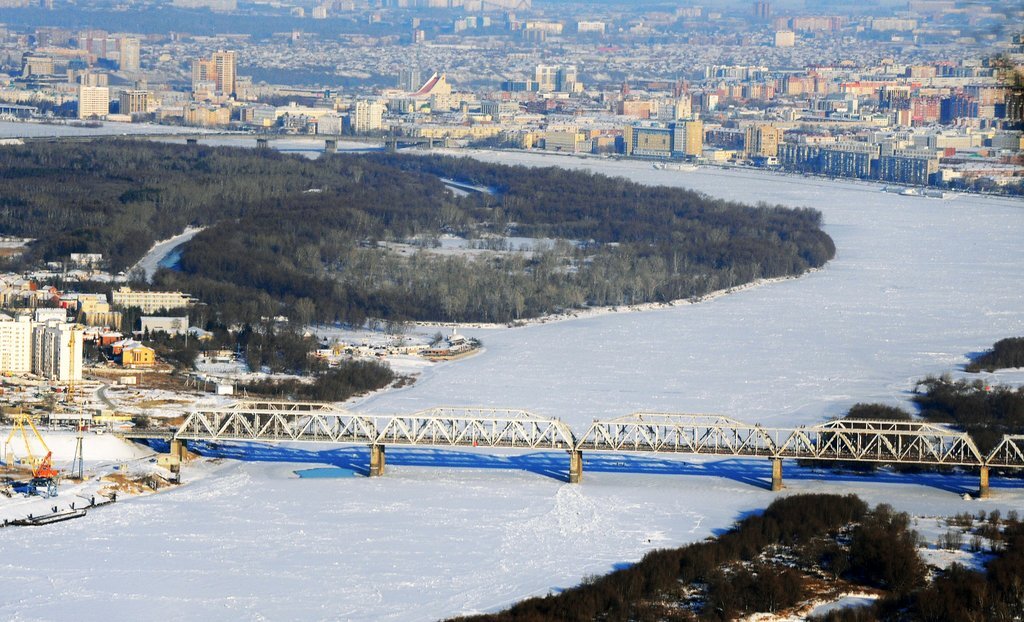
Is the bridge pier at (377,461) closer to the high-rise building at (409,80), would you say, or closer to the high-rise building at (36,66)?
the high-rise building at (409,80)

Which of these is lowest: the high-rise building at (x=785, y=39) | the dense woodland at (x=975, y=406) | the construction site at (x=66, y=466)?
the construction site at (x=66, y=466)

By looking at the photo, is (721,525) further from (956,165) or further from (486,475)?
(956,165)

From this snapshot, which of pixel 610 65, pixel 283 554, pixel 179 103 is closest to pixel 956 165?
pixel 179 103

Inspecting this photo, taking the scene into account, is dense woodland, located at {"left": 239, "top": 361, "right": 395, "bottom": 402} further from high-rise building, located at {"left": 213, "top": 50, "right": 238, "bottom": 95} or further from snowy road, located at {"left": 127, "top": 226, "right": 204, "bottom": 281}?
high-rise building, located at {"left": 213, "top": 50, "right": 238, "bottom": 95}

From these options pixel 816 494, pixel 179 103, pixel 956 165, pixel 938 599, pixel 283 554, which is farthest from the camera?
pixel 179 103

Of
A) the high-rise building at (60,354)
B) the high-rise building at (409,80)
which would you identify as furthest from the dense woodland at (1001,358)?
the high-rise building at (409,80)

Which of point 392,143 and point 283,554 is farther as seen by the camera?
point 392,143

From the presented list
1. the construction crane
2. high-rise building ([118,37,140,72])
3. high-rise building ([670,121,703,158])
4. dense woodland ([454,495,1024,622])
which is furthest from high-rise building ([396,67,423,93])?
dense woodland ([454,495,1024,622])
